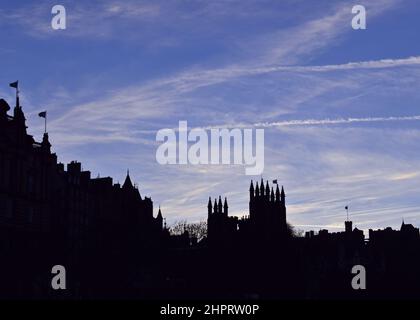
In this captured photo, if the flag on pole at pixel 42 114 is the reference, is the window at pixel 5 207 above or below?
below

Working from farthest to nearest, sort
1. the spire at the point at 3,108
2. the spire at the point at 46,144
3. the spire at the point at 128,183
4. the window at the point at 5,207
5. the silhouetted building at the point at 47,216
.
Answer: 1. the spire at the point at 128,183
2. the spire at the point at 46,144
3. the spire at the point at 3,108
4. the silhouetted building at the point at 47,216
5. the window at the point at 5,207

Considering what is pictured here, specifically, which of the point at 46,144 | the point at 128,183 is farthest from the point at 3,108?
the point at 128,183

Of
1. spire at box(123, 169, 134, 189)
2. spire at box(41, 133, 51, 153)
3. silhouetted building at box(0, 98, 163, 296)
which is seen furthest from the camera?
spire at box(123, 169, 134, 189)

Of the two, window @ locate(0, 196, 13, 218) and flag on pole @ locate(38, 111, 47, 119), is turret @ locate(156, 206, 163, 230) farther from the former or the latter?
window @ locate(0, 196, 13, 218)

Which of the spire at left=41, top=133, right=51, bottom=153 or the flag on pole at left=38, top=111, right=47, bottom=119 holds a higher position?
the flag on pole at left=38, top=111, right=47, bottom=119

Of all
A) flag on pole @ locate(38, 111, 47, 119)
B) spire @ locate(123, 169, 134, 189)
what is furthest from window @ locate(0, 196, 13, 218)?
spire @ locate(123, 169, 134, 189)

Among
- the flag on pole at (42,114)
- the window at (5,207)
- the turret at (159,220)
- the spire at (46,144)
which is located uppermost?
the flag on pole at (42,114)

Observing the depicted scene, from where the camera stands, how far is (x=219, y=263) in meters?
110

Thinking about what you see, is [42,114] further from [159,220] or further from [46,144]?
[159,220]

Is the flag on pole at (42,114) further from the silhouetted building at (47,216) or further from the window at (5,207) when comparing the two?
the window at (5,207)

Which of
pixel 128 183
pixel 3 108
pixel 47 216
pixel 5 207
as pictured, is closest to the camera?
pixel 5 207

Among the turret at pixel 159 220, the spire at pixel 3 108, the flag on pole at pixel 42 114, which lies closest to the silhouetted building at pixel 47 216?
the spire at pixel 3 108

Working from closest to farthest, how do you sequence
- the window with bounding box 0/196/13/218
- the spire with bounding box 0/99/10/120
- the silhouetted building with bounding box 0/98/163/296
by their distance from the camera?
the window with bounding box 0/196/13/218, the silhouetted building with bounding box 0/98/163/296, the spire with bounding box 0/99/10/120
